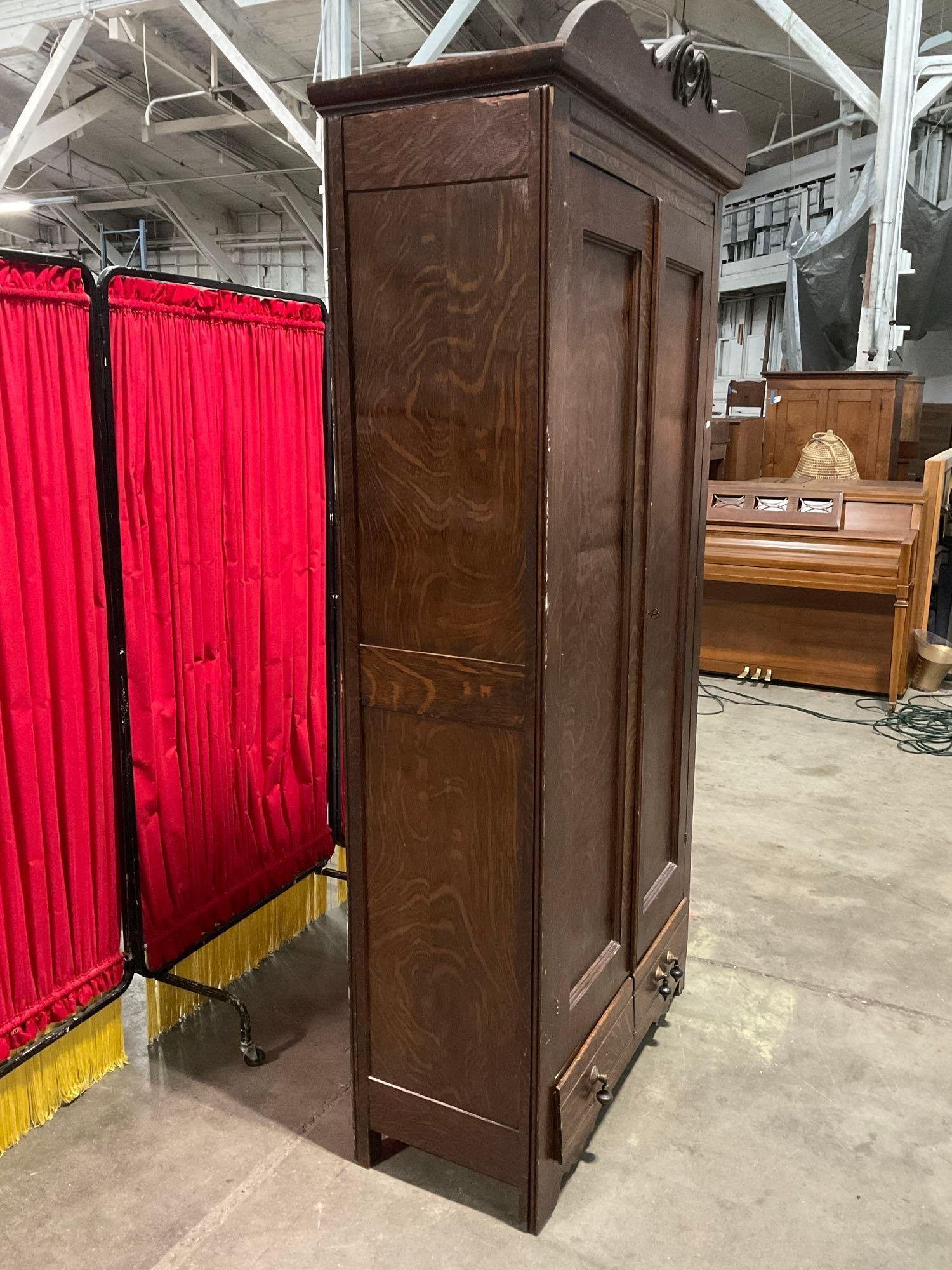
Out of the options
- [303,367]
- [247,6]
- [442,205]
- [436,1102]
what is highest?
[247,6]

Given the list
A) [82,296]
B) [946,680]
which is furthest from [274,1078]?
[946,680]

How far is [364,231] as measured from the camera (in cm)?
158

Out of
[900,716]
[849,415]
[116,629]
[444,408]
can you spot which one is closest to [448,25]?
[849,415]

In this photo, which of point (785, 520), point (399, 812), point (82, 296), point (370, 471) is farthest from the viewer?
point (785, 520)

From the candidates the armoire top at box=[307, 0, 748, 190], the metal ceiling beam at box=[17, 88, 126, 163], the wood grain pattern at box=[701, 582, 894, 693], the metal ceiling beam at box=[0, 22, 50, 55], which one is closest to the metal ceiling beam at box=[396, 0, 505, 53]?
the metal ceiling beam at box=[0, 22, 50, 55]

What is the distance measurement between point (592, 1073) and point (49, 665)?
1369 millimetres

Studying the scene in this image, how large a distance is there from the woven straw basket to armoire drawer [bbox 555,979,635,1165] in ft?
17.4

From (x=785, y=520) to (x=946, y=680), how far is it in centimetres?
135

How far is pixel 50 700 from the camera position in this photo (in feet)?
6.56

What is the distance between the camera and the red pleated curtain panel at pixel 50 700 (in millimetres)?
1888

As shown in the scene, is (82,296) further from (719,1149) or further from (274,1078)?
(719,1149)

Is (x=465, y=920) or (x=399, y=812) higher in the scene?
(x=399, y=812)

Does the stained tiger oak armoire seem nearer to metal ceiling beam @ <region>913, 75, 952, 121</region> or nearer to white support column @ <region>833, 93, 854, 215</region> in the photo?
metal ceiling beam @ <region>913, 75, 952, 121</region>

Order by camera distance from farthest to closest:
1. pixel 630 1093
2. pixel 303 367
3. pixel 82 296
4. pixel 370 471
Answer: pixel 303 367, pixel 630 1093, pixel 82 296, pixel 370 471
